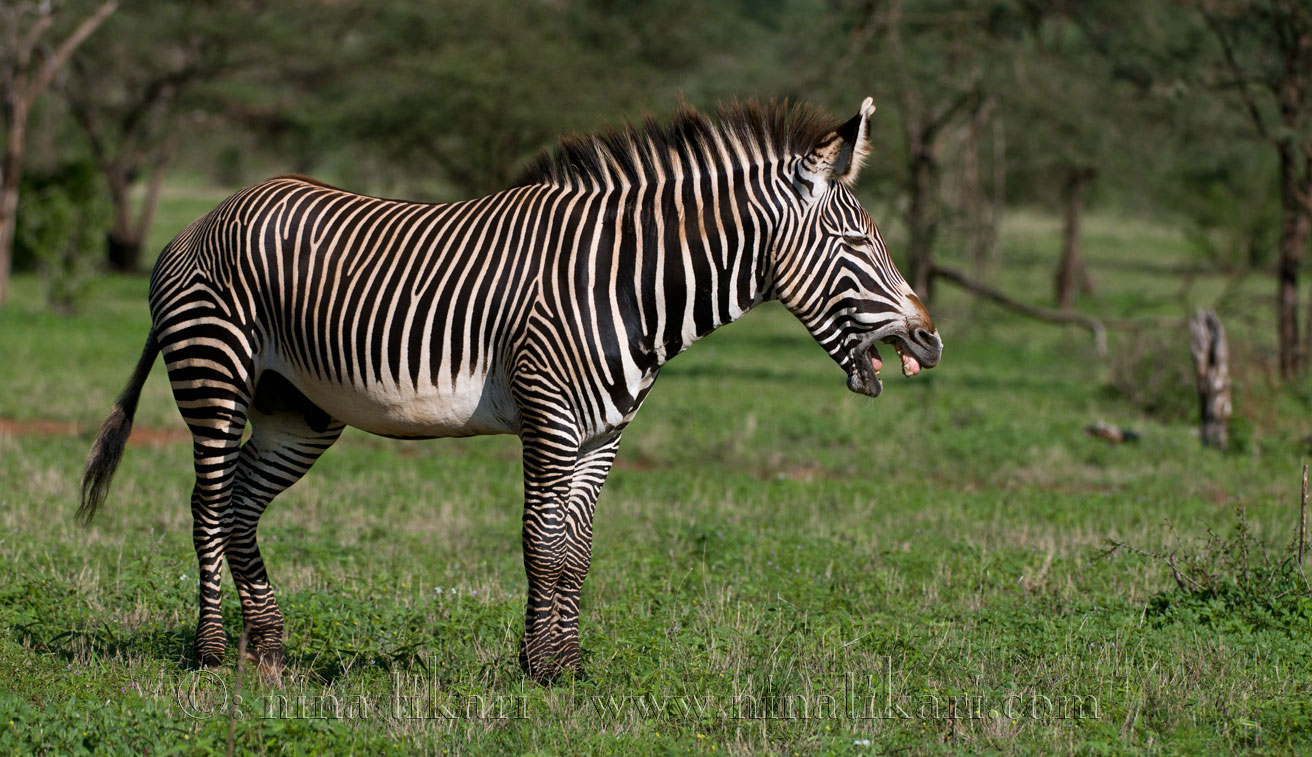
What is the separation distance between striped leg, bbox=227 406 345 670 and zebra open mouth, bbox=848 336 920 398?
259cm

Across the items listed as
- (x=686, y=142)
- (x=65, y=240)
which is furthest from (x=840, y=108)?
A: (x=686, y=142)

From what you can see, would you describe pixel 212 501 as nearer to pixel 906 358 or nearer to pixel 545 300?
pixel 545 300

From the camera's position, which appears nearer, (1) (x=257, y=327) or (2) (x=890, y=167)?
(1) (x=257, y=327)

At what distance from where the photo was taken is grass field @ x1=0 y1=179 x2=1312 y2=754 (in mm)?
4867

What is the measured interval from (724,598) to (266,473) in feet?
8.26

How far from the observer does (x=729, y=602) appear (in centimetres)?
689

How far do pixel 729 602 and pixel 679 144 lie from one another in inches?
103

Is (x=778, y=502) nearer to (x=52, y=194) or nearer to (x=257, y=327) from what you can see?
(x=257, y=327)

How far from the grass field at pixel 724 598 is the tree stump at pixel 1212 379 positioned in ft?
0.78

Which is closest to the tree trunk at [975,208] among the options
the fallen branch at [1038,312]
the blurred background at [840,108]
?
the blurred background at [840,108]

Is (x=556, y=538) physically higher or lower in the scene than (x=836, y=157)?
lower

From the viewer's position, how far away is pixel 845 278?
215 inches

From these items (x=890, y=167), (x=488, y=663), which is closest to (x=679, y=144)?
(x=488, y=663)

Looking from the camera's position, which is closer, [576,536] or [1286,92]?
[576,536]
